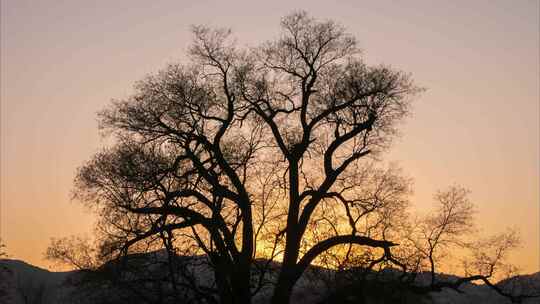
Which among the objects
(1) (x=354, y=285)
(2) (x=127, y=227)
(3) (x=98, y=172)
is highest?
(3) (x=98, y=172)

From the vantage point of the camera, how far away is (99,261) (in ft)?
102

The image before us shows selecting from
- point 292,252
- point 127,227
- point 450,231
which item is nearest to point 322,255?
point 292,252

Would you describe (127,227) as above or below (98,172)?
below

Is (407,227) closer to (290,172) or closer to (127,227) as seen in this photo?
(290,172)

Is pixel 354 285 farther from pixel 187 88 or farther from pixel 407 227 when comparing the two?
pixel 187 88

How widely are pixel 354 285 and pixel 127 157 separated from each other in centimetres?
1052

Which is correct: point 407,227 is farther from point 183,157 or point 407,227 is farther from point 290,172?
point 183,157

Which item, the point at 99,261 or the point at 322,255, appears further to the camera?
the point at 322,255

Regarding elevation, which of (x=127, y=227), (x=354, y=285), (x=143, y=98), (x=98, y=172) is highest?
(x=143, y=98)

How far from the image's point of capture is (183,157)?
104 ft

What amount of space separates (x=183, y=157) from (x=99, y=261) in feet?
17.2

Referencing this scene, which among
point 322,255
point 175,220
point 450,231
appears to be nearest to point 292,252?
point 322,255

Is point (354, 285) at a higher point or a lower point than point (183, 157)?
lower

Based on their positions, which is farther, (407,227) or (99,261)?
(407,227)
